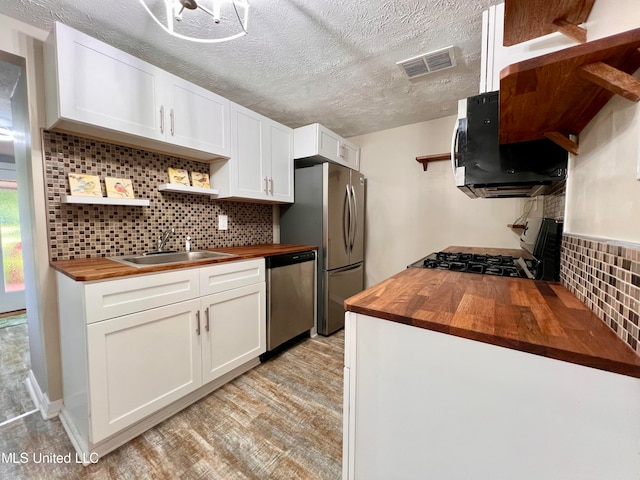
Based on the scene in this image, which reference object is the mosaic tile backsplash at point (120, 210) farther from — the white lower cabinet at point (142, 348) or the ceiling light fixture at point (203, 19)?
the ceiling light fixture at point (203, 19)

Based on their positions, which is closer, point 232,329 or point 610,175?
point 610,175

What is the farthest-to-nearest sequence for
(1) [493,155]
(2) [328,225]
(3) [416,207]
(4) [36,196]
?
(3) [416,207], (2) [328,225], (4) [36,196], (1) [493,155]

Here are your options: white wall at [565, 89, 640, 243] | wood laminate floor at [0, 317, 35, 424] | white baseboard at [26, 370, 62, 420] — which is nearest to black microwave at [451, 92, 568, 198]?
white wall at [565, 89, 640, 243]

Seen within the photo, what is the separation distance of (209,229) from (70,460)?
1.65 metres

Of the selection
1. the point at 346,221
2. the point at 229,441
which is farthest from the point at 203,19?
the point at 229,441

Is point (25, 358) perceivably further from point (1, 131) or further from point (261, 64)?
point (261, 64)

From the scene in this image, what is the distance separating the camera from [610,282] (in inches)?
27.0

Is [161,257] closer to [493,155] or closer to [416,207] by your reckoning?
[493,155]

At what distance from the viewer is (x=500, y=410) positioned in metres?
0.67

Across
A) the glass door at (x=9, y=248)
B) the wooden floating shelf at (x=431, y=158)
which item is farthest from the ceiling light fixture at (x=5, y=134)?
the wooden floating shelf at (x=431, y=158)

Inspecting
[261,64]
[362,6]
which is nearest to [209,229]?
[261,64]

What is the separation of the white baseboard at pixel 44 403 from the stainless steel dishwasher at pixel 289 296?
1.33 meters

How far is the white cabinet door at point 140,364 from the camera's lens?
1.28m

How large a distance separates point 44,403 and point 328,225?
2.35 meters
